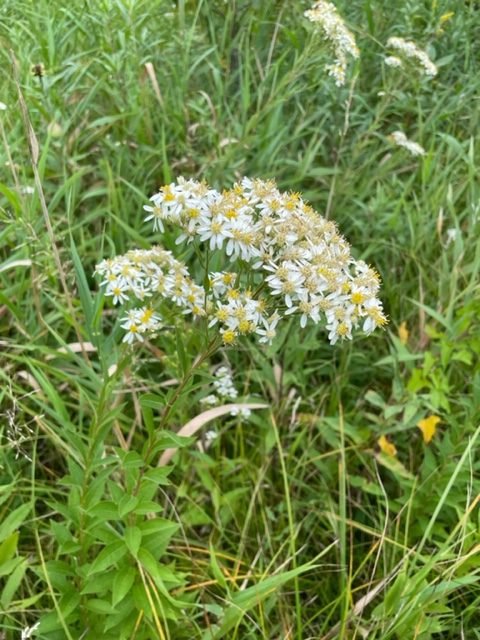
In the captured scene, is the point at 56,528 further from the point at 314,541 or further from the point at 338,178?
the point at 338,178

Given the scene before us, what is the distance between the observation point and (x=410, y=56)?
113 inches

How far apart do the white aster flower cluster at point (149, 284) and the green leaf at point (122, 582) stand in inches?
21.3

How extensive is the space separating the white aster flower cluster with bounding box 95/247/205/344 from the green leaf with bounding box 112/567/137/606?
0.54 m

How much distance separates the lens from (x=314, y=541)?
2.27 metres

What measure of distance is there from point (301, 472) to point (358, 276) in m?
1.07

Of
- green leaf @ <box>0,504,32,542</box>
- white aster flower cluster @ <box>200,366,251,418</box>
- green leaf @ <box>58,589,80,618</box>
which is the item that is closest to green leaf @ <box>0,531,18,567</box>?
green leaf @ <box>0,504,32,542</box>

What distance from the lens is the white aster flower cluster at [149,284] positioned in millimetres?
1538

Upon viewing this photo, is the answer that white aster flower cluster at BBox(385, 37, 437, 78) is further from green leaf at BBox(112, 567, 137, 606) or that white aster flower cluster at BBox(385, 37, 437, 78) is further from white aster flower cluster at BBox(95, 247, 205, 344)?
green leaf at BBox(112, 567, 137, 606)

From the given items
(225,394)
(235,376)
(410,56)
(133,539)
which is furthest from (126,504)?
(410,56)

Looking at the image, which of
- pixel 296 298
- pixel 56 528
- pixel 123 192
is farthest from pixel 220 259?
pixel 123 192

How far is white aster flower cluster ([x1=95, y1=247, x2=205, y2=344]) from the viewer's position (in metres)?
1.54

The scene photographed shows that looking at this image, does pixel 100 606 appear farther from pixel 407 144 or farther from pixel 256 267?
pixel 407 144

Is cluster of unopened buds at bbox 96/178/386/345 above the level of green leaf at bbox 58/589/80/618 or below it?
above

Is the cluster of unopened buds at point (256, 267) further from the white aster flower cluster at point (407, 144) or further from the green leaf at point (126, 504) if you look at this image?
the white aster flower cluster at point (407, 144)
